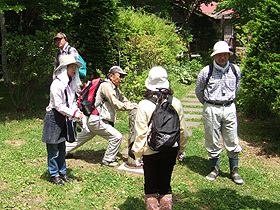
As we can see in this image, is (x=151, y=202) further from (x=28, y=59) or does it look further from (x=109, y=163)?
(x=28, y=59)

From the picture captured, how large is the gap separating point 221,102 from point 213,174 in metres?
1.22

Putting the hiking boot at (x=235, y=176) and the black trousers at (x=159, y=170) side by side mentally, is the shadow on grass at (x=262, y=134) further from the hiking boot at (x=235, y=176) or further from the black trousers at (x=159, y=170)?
→ the black trousers at (x=159, y=170)

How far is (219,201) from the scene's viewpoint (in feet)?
14.2

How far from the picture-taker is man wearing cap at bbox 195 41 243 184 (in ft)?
16.0

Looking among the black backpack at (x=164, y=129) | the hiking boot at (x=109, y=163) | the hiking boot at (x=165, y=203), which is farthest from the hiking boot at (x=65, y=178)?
the black backpack at (x=164, y=129)

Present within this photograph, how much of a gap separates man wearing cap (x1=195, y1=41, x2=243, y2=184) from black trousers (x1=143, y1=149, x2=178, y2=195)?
1.66 m

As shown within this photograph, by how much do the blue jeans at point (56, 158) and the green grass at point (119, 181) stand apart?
226 millimetres

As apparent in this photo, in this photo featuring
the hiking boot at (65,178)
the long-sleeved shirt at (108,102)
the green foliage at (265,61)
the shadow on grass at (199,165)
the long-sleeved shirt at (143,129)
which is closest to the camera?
the long-sleeved shirt at (143,129)

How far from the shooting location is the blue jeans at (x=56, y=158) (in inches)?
176

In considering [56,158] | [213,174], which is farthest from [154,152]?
[213,174]

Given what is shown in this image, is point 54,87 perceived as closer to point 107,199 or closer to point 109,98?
point 109,98

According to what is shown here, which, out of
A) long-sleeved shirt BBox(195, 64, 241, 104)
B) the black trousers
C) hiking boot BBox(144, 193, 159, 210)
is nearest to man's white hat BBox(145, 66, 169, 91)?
the black trousers

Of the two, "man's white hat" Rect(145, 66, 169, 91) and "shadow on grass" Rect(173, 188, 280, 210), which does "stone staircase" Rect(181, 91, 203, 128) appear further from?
"man's white hat" Rect(145, 66, 169, 91)

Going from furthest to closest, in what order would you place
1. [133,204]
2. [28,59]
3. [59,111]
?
1. [28,59]
2. [59,111]
3. [133,204]
